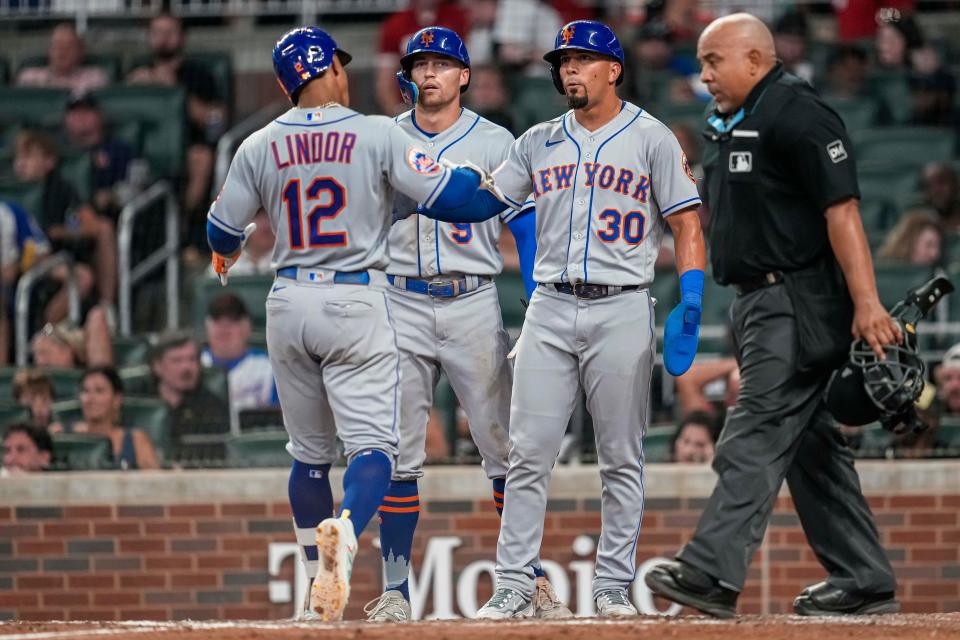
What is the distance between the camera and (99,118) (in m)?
9.72

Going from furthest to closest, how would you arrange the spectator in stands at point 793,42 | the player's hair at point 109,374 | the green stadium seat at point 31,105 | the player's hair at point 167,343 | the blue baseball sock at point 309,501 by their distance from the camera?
the green stadium seat at point 31,105 → the spectator in stands at point 793,42 → the player's hair at point 167,343 → the player's hair at point 109,374 → the blue baseball sock at point 309,501

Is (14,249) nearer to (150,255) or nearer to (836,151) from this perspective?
(150,255)

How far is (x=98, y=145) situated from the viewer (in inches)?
381

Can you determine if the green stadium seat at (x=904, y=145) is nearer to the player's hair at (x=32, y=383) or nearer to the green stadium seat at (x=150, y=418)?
the green stadium seat at (x=150, y=418)

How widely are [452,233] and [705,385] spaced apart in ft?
7.93

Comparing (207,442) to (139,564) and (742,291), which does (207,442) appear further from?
(742,291)

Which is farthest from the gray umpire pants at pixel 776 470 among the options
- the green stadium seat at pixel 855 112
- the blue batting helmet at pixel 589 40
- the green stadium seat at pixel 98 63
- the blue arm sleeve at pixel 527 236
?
the green stadium seat at pixel 98 63

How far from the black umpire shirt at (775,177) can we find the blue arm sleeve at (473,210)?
2.31ft

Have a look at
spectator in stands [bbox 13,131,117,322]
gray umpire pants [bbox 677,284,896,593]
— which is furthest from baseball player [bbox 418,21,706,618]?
spectator in stands [bbox 13,131,117,322]

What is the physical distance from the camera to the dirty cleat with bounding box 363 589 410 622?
5.20 m

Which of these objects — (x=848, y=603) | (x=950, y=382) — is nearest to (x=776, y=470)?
(x=848, y=603)

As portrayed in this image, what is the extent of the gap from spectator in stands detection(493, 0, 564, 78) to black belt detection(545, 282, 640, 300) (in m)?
5.24

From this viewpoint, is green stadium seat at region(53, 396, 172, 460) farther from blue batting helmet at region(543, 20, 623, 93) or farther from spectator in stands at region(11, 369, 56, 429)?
blue batting helmet at region(543, 20, 623, 93)

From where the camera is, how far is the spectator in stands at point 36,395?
764 cm
